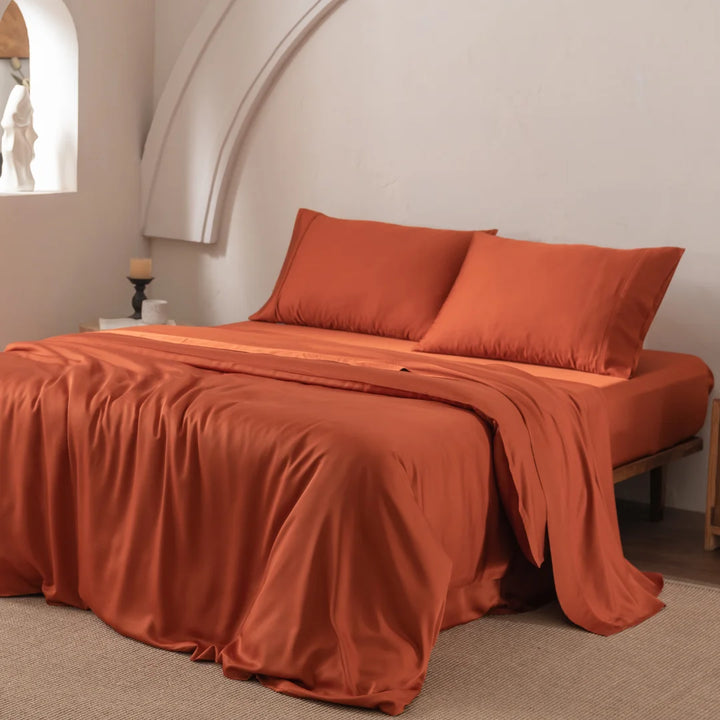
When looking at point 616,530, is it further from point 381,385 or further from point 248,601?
point 248,601

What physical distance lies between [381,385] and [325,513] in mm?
596

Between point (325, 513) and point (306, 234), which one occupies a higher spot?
point (306, 234)

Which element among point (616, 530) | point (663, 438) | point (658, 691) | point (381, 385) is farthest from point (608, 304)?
point (658, 691)

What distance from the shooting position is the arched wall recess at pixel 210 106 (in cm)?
528

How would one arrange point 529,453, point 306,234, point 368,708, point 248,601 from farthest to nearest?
point 306,234 → point 529,453 → point 248,601 → point 368,708

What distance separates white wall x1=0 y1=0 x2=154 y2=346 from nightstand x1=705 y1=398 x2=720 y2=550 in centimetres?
305

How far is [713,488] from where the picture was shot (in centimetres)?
380

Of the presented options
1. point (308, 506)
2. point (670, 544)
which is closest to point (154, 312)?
point (670, 544)

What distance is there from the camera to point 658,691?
2.73m

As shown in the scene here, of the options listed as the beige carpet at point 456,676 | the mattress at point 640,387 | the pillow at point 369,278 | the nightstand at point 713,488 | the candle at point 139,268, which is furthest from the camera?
the candle at point 139,268

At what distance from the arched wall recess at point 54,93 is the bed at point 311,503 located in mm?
2065

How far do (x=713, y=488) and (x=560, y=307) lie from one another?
30.6 inches

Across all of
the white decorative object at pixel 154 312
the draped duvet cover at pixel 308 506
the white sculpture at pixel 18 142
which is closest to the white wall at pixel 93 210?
the white sculpture at pixel 18 142

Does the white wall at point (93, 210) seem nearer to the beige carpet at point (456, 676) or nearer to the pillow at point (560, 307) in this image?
the pillow at point (560, 307)
